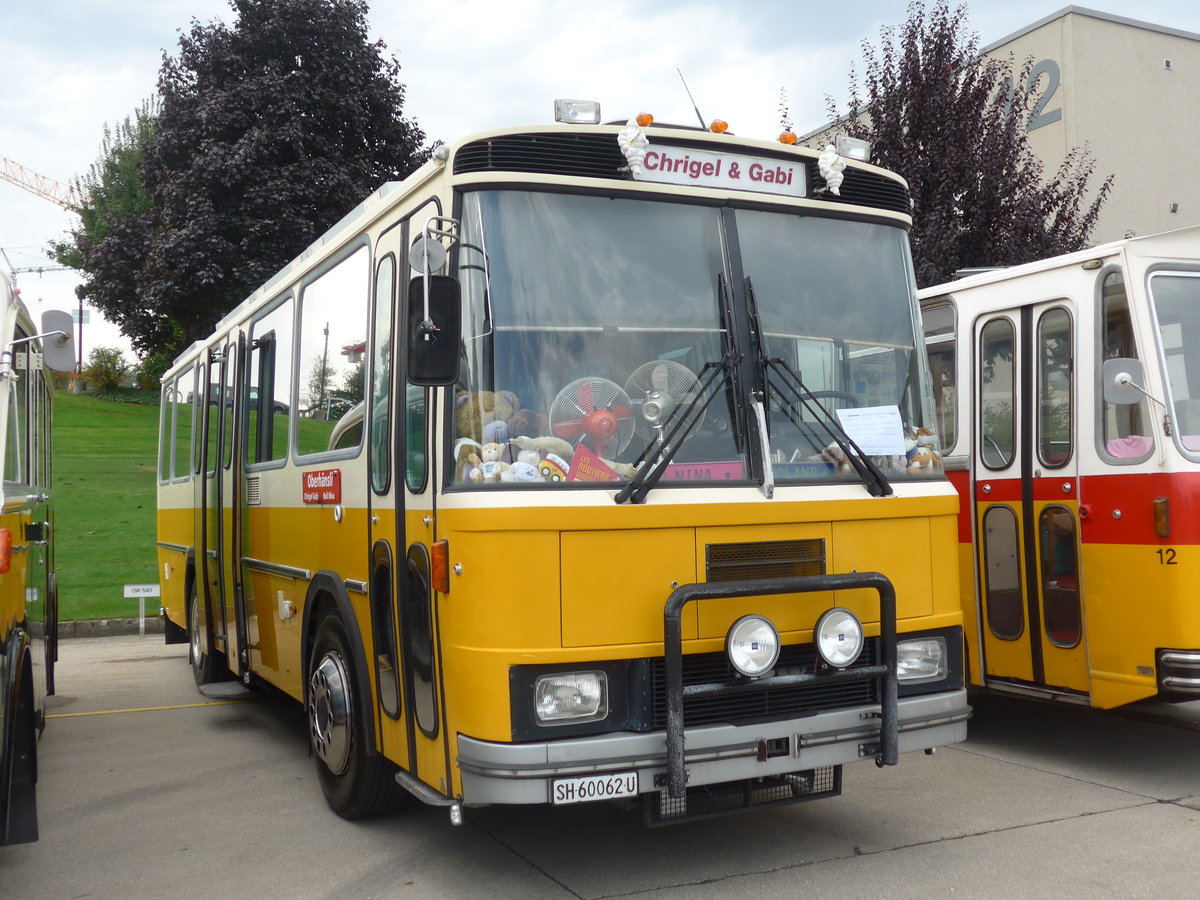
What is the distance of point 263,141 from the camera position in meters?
17.4

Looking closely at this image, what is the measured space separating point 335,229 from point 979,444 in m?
3.99

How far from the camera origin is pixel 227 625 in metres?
8.30

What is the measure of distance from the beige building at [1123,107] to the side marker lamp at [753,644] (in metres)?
19.5

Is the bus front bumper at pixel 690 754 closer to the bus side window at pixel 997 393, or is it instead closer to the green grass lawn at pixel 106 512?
the green grass lawn at pixel 106 512

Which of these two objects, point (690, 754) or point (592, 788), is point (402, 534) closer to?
point (592, 788)

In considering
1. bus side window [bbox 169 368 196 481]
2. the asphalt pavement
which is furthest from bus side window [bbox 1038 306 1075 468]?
bus side window [bbox 169 368 196 481]

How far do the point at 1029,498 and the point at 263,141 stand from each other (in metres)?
14.1

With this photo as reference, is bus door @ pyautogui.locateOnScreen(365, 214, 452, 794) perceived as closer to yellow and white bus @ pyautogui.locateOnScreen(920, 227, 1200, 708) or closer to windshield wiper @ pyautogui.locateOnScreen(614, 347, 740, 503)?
windshield wiper @ pyautogui.locateOnScreen(614, 347, 740, 503)

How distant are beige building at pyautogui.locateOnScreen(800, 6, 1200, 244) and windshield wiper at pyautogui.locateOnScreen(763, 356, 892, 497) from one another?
55.5 ft

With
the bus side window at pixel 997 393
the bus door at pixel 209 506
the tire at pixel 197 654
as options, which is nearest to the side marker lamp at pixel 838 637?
the bus side window at pixel 997 393

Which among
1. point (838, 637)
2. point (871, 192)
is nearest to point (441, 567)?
point (838, 637)

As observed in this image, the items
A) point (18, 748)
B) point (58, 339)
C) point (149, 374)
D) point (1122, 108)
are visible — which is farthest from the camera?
point (149, 374)

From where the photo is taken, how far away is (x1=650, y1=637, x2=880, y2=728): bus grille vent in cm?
423

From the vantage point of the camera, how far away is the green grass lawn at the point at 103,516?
15.2 metres
